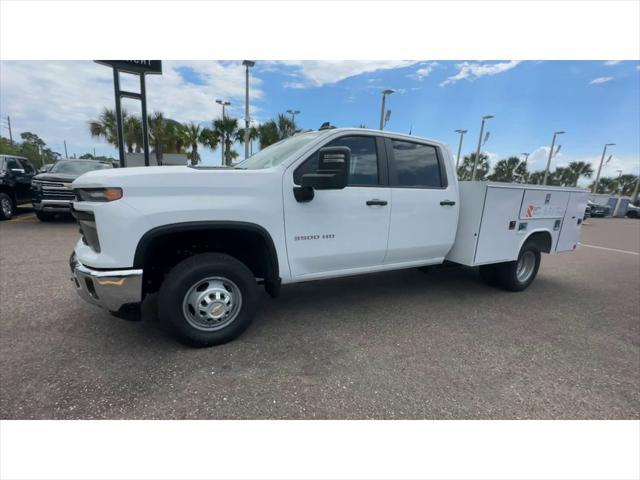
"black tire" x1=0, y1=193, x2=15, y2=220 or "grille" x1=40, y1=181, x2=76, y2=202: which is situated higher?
"grille" x1=40, y1=181, x2=76, y2=202

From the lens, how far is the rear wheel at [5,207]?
972cm

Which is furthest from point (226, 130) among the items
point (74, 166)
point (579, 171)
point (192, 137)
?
point (579, 171)

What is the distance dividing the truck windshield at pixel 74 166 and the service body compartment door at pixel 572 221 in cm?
1211

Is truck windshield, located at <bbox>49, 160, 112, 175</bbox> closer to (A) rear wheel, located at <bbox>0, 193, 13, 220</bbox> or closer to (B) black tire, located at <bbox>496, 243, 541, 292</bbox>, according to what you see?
(A) rear wheel, located at <bbox>0, 193, 13, 220</bbox>

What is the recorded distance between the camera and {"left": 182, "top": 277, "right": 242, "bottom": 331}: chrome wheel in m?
2.77

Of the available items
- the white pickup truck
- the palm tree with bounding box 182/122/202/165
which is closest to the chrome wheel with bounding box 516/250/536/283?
the white pickup truck

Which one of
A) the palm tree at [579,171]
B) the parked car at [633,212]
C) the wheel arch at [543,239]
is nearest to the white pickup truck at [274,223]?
the wheel arch at [543,239]

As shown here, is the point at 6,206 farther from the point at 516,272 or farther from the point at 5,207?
the point at 516,272

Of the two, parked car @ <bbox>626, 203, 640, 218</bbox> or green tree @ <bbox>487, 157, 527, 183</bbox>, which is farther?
green tree @ <bbox>487, 157, 527, 183</bbox>

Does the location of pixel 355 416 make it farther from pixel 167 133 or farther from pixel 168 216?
pixel 167 133

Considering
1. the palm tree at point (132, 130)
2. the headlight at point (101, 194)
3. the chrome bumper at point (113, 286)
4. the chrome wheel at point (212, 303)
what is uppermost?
the palm tree at point (132, 130)

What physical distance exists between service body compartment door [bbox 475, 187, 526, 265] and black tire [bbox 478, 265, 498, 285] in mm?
432

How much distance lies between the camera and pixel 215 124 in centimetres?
2666

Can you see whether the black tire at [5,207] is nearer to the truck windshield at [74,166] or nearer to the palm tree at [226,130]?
the truck windshield at [74,166]
